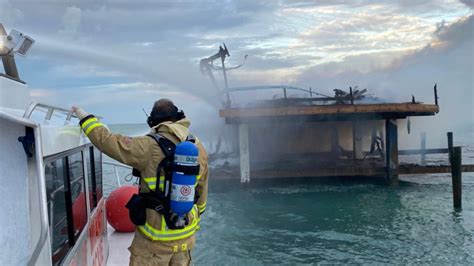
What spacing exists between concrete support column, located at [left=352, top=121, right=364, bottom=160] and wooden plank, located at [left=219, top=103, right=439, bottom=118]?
4.58m

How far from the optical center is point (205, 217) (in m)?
12.1

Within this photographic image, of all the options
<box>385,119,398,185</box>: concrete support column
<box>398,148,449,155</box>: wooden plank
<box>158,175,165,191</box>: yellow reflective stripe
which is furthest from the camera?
<box>398,148,449,155</box>: wooden plank

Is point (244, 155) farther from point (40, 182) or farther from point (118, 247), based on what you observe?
point (40, 182)

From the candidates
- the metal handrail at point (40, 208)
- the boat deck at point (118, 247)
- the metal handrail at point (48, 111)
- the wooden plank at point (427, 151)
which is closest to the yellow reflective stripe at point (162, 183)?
the metal handrail at point (48, 111)

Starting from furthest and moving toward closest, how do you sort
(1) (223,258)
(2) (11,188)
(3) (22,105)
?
(1) (223,258)
(3) (22,105)
(2) (11,188)

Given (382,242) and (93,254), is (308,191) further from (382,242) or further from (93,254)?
(93,254)

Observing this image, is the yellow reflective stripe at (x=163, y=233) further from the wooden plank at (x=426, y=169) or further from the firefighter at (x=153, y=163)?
the wooden plank at (x=426, y=169)

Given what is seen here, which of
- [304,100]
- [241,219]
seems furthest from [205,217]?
[304,100]

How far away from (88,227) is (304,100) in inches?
532

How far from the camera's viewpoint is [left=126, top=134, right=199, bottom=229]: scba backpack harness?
2.67m

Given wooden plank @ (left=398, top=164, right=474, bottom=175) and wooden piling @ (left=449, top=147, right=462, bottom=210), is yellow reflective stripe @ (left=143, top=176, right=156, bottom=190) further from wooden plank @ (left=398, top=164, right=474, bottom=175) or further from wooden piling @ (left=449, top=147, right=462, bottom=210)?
wooden plank @ (left=398, top=164, right=474, bottom=175)

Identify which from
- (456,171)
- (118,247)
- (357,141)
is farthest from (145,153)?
(357,141)

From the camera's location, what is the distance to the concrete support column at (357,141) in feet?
61.1

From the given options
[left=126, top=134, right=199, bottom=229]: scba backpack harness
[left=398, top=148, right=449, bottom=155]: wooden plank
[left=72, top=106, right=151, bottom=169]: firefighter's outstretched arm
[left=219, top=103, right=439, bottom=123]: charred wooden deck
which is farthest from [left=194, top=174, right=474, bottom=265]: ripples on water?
[left=72, top=106, right=151, bottom=169]: firefighter's outstretched arm
